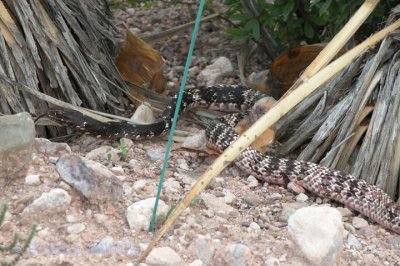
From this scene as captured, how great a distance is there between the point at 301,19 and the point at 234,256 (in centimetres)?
289

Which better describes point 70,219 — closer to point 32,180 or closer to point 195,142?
point 32,180

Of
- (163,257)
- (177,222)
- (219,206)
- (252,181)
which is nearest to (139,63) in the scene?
(252,181)

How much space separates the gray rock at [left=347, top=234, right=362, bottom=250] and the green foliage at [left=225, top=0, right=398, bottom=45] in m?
1.73

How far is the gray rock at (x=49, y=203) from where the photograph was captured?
3145 mm

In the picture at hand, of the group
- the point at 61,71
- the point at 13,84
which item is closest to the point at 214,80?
the point at 61,71

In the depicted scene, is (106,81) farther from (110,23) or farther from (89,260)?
(89,260)

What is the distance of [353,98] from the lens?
14.4ft

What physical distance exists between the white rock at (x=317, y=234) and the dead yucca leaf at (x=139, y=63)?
8.27 ft

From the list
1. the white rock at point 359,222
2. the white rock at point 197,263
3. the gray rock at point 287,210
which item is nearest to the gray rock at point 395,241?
the white rock at point 359,222

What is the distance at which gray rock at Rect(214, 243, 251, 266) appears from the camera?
3045 mm

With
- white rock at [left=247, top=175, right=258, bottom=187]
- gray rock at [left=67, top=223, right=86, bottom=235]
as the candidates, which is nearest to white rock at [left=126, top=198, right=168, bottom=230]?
gray rock at [left=67, top=223, right=86, bottom=235]

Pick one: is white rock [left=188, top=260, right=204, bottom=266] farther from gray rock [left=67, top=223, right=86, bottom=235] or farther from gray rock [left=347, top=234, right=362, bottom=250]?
gray rock [left=347, top=234, right=362, bottom=250]

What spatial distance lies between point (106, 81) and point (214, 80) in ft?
4.10

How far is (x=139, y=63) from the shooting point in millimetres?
5379
